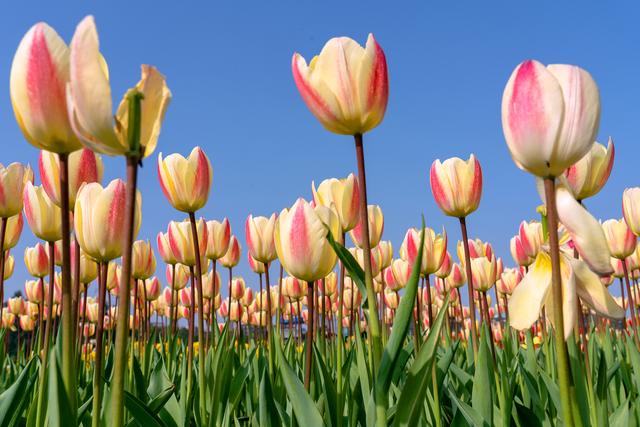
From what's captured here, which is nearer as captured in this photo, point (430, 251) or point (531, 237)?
point (430, 251)

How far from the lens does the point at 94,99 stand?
0.91 meters

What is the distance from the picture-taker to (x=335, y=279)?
570cm

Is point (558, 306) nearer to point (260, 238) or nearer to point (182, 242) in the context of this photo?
point (260, 238)

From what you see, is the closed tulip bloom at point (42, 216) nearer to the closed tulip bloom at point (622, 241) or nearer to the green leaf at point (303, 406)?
the green leaf at point (303, 406)

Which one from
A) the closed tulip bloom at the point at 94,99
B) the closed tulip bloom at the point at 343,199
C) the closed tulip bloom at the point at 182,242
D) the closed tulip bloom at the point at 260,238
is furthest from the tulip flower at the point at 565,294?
the closed tulip bloom at the point at 182,242

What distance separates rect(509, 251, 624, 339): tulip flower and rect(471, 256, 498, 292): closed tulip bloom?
11.3 feet

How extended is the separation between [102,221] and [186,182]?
0.93 metres

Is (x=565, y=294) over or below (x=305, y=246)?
below

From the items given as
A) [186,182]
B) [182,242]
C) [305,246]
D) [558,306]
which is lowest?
[558,306]

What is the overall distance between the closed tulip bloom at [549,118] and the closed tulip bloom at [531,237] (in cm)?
272

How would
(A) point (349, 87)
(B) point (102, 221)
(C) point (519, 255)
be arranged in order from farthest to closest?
(C) point (519, 255)
(B) point (102, 221)
(A) point (349, 87)

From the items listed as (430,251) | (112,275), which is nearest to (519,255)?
(430,251)

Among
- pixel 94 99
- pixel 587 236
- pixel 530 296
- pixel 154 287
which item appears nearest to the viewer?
pixel 94 99

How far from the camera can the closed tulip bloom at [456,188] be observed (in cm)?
246
